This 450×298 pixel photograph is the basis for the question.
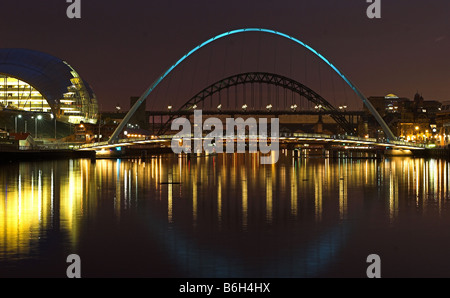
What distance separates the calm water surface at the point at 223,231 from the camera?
778 inches

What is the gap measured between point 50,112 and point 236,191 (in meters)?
104

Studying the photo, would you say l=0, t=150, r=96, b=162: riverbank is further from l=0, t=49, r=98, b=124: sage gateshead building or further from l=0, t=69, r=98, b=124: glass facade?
l=0, t=69, r=98, b=124: glass facade

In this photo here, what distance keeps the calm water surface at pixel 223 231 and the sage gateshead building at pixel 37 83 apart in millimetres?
97413

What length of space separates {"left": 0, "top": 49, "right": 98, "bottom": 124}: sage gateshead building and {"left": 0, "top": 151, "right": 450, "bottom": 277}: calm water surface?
97413mm

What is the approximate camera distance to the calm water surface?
19.8 metres

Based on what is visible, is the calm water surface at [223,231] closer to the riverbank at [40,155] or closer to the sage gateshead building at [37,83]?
the riverbank at [40,155]

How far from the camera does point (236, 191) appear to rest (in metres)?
44.7

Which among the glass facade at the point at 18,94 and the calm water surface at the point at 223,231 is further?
the glass facade at the point at 18,94

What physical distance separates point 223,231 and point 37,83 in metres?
120

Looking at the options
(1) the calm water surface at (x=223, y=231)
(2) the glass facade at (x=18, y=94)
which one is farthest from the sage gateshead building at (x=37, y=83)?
(1) the calm water surface at (x=223, y=231)

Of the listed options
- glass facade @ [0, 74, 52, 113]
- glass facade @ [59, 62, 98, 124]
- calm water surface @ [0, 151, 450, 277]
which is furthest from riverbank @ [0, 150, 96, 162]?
glass facade @ [0, 74, 52, 113]

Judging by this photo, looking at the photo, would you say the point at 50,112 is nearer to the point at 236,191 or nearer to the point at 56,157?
the point at 56,157
